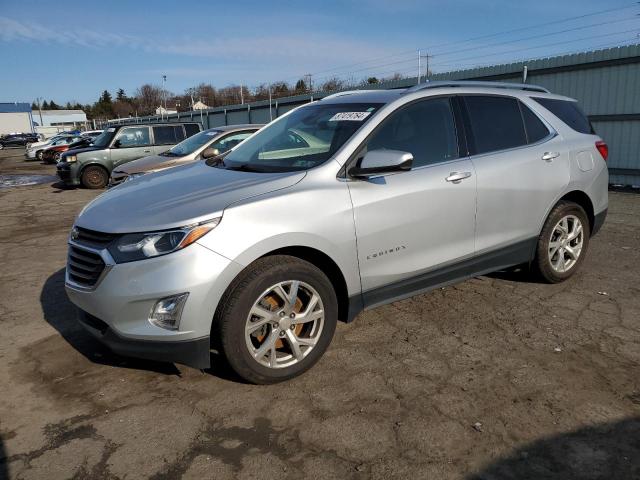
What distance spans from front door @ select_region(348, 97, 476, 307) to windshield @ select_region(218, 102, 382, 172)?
246mm

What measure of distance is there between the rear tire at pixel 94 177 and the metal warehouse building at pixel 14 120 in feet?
303

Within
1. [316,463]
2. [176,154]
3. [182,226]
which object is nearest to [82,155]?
[176,154]

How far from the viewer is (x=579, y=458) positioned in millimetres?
2438

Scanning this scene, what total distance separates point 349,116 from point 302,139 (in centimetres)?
44

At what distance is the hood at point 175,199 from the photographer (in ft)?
9.60

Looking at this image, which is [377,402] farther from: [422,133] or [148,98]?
[148,98]

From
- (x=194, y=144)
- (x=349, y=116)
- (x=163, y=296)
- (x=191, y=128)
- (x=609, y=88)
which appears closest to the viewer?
(x=163, y=296)

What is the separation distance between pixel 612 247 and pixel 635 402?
3859mm

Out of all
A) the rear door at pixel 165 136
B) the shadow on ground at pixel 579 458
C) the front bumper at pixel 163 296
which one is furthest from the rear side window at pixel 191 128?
the shadow on ground at pixel 579 458

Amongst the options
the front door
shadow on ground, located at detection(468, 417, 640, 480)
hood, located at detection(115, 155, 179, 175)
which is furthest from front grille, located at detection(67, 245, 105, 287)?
hood, located at detection(115, 155, 179, 175)

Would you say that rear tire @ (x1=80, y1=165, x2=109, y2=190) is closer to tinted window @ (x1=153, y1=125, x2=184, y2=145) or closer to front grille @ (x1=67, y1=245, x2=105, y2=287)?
tinted window @ (x1=153, y1=125, x2=184, y2=145)

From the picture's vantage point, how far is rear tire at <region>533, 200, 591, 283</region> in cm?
459

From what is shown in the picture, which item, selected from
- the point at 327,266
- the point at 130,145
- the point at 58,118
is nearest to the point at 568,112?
the point at 327,266

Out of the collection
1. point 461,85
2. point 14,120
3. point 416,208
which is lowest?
point 416,208
